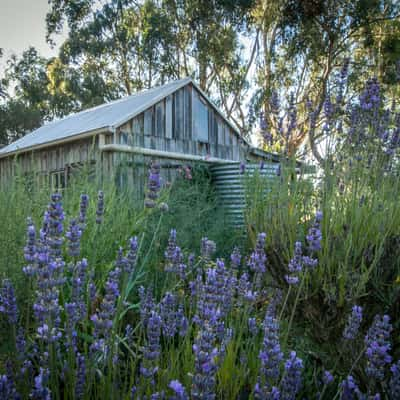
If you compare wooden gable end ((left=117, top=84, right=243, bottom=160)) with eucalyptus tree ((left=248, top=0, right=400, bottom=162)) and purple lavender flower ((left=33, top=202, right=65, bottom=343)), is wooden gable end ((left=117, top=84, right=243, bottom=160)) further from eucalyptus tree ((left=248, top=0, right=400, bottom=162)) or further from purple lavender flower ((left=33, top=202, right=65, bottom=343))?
purple lavender flower ((left=33, top=202, right=65, bottom=343))

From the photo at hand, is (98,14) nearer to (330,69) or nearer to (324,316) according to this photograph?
(330,69)

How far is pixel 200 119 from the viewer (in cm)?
1217

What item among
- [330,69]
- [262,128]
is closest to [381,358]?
[262,128]

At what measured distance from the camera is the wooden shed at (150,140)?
902 cm

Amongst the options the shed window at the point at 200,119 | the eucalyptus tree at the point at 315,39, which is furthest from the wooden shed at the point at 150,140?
the eucalyptus tree at the point at 315,39

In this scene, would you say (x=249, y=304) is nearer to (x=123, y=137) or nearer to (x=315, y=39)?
(x=123, y=137)

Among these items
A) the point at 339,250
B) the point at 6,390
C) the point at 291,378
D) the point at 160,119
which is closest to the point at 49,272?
the point at 6,390

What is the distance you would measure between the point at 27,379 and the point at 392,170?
2793mm

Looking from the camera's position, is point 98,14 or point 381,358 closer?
point 381,358

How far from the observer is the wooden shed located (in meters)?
9.02

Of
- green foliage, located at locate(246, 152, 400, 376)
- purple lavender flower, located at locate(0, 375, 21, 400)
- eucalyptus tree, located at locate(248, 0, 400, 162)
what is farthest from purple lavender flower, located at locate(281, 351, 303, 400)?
eucalyptus tree, located at locate(248, 0, 400, 162)

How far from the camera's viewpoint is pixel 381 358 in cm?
145

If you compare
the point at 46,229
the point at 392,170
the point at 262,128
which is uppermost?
the point at 262,128

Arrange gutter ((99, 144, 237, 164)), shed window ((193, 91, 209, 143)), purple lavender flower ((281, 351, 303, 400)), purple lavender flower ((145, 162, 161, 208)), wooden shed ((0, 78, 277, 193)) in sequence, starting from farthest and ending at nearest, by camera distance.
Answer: shed window ((193, 91, 209, 143))
wooden shed ((0, 78, 277, 193))
gutter ((99, 144, 237, 164))
purple lavender flower ((145, 162, 161, 208))
purple lavender flower ((281, 351, 303, 400))
